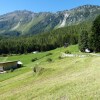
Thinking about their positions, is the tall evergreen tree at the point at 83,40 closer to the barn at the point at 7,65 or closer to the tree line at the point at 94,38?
the tree line at the point at 94,38

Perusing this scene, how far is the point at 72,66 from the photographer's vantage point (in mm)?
54406

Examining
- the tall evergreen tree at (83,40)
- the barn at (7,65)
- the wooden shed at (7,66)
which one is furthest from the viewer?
the barn at (7,65)

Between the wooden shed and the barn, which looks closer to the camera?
the wooden shed

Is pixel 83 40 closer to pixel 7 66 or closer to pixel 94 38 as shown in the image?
pixel 94 38

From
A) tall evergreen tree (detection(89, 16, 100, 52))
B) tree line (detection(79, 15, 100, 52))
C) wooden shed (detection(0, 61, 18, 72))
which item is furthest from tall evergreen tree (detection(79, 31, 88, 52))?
wooden shed (detection(0, 61, 18, 72))

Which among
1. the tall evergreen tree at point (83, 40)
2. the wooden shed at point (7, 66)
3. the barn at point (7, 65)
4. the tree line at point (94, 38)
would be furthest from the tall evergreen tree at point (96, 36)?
the wooden shed at point (7, 66)

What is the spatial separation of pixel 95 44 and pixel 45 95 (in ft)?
211

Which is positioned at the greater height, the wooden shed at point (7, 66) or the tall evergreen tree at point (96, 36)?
the tall evergreen tree at point (96, 36)

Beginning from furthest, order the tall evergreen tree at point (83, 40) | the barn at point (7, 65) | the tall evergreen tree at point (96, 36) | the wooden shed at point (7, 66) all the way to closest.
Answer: the barn at point (7, 65), the wooden shed at point (7, 66), the tall evergreen tree at point (83, 40), the tall evergreen tree at point (96, 36)

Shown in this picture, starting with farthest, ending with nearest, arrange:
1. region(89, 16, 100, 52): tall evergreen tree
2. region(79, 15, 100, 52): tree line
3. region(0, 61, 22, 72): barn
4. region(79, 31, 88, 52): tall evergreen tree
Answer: region(0, 61, 22, 72): barn → region(79, 31, 88, 52): tall evergreen tree → region(79, 15, 100, 52): tree line → region(89, 16, 100, 52): tall evergreen tree

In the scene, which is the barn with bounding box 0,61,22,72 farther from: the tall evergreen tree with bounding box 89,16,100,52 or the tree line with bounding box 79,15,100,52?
the tall evergreen tree with bounding box 89,16,100,52

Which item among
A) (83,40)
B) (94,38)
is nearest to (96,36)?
(94,38)

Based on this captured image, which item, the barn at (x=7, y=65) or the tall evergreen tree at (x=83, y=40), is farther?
the barn at (x=7, y=65)

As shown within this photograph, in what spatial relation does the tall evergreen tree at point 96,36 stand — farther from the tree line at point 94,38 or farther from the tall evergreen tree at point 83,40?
the tall evergreen tree at point 83,40
